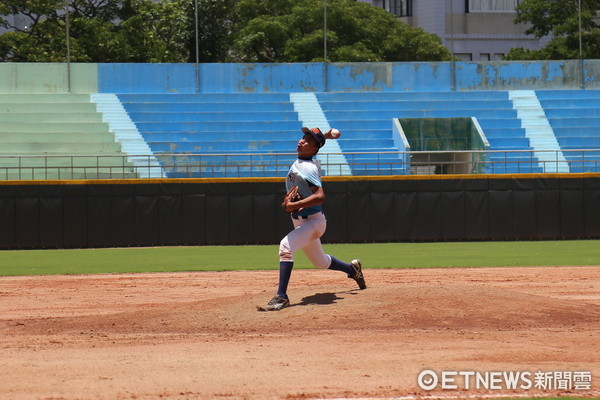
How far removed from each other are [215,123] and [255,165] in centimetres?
493

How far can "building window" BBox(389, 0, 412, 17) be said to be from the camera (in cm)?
6700

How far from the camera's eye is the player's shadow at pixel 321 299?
1136 cm

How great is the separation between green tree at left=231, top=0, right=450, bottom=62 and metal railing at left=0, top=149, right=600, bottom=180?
22.6 metres

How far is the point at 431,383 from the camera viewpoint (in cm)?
755

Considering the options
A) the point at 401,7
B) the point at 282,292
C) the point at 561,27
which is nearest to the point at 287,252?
the point at 282,292

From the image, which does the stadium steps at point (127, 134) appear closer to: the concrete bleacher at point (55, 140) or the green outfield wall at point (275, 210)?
the concrete bleacher at point (55, 140)

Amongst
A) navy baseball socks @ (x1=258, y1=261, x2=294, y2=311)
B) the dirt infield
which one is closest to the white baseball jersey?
navy baseball socks @ (x1=258, y1=261, x2=294, y2=311)

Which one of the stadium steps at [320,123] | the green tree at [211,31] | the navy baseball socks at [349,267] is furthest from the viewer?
the green tree at [211,31]

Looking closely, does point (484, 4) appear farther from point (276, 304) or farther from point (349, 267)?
point (276, 304)

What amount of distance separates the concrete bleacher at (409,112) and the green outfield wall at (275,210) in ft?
14.2

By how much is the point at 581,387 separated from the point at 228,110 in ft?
88.3

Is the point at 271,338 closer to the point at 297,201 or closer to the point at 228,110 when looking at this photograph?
the point at 297,201

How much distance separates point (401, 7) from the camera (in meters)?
67.8

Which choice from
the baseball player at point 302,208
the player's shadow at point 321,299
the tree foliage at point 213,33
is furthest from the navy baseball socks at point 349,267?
the tree foliage at point 213,33
